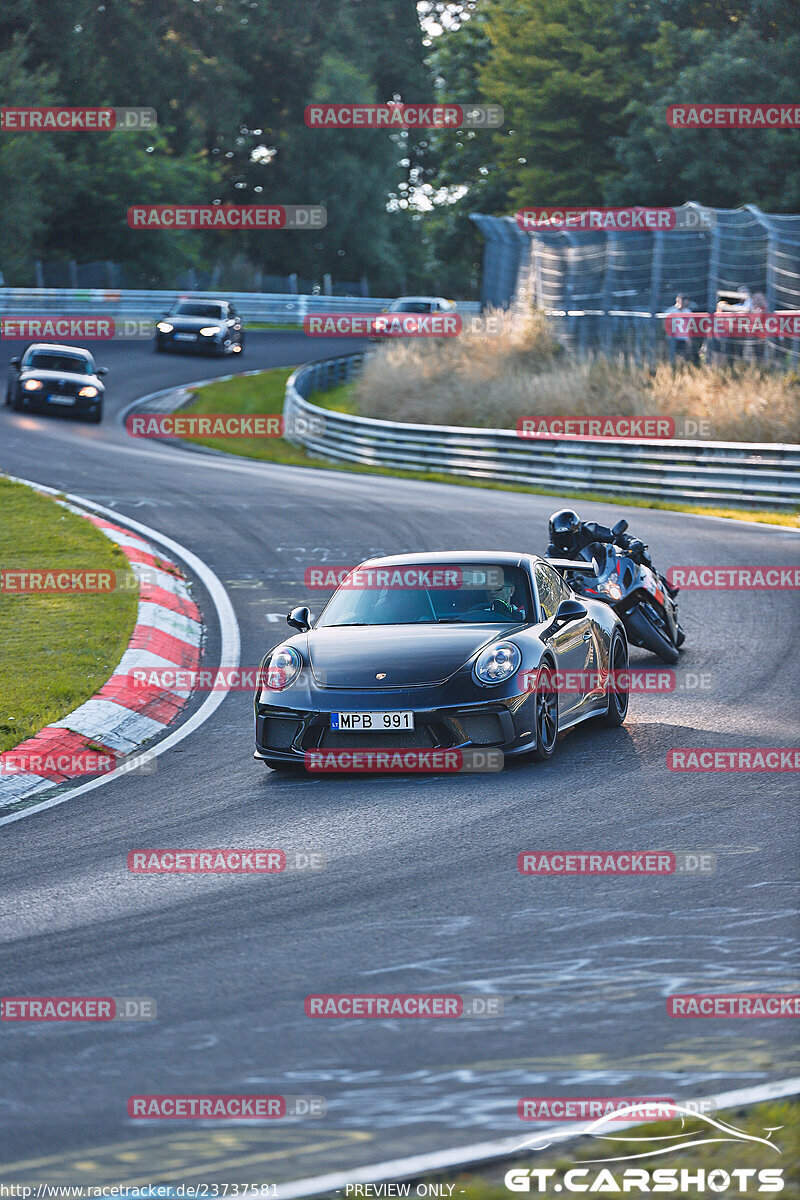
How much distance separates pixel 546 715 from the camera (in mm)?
9484

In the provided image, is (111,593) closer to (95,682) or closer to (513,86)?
(95,682)

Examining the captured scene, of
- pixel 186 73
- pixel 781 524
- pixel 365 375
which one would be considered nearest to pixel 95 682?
pixel 781 524

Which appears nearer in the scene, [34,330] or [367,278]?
[34,330]

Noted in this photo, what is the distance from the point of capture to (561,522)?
42.4 ft

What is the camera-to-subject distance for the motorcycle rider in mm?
12914

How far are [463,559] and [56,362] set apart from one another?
24.9m

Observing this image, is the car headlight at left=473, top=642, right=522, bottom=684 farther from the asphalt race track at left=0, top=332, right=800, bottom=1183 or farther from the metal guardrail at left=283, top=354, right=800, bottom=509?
the metal guardrail at left=283, top=354, right=800, bottom=509

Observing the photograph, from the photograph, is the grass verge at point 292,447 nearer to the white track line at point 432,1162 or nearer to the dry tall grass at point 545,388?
the dry tall grass at point 545,388

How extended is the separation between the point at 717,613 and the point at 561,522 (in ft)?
9.93
